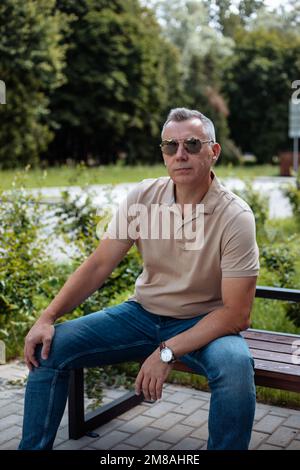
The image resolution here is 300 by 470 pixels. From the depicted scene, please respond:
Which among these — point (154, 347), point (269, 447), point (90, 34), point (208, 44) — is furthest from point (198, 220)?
point (208, 44)

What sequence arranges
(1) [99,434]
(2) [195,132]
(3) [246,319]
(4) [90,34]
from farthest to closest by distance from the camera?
(4) [90,34] → (1) [99,434] → (2) [195,132] → (3) [246,319]

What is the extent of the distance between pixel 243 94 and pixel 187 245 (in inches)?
1453

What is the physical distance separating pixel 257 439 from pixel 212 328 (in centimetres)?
95

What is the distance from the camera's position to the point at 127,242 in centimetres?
300

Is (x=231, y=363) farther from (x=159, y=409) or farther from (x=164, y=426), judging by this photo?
(x=159, y=409)

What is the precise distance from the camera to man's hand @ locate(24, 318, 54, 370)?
2662 millimetres

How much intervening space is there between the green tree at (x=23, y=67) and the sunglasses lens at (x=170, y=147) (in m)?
17.8

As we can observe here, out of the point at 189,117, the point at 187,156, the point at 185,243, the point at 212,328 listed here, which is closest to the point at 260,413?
the point at 212,328

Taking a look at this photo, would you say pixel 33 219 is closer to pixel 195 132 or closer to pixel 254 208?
pixel 195 132

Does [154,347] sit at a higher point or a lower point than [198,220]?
lower

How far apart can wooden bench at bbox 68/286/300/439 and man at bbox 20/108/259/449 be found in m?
0.23

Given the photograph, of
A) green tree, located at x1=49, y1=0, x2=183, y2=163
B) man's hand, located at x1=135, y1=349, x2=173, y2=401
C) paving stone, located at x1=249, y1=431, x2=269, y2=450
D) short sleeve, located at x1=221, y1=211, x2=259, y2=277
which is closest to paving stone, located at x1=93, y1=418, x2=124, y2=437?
paving stone, located at x1=249, y1=431, x2=269, y2=450

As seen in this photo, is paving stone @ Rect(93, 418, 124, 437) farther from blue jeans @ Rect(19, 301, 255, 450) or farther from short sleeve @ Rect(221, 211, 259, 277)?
short sleeve @ Rect(221, 211, 259, 277)

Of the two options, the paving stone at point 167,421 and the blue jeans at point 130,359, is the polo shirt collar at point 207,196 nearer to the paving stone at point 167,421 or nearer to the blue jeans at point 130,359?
the blue jeans at point 130,359
